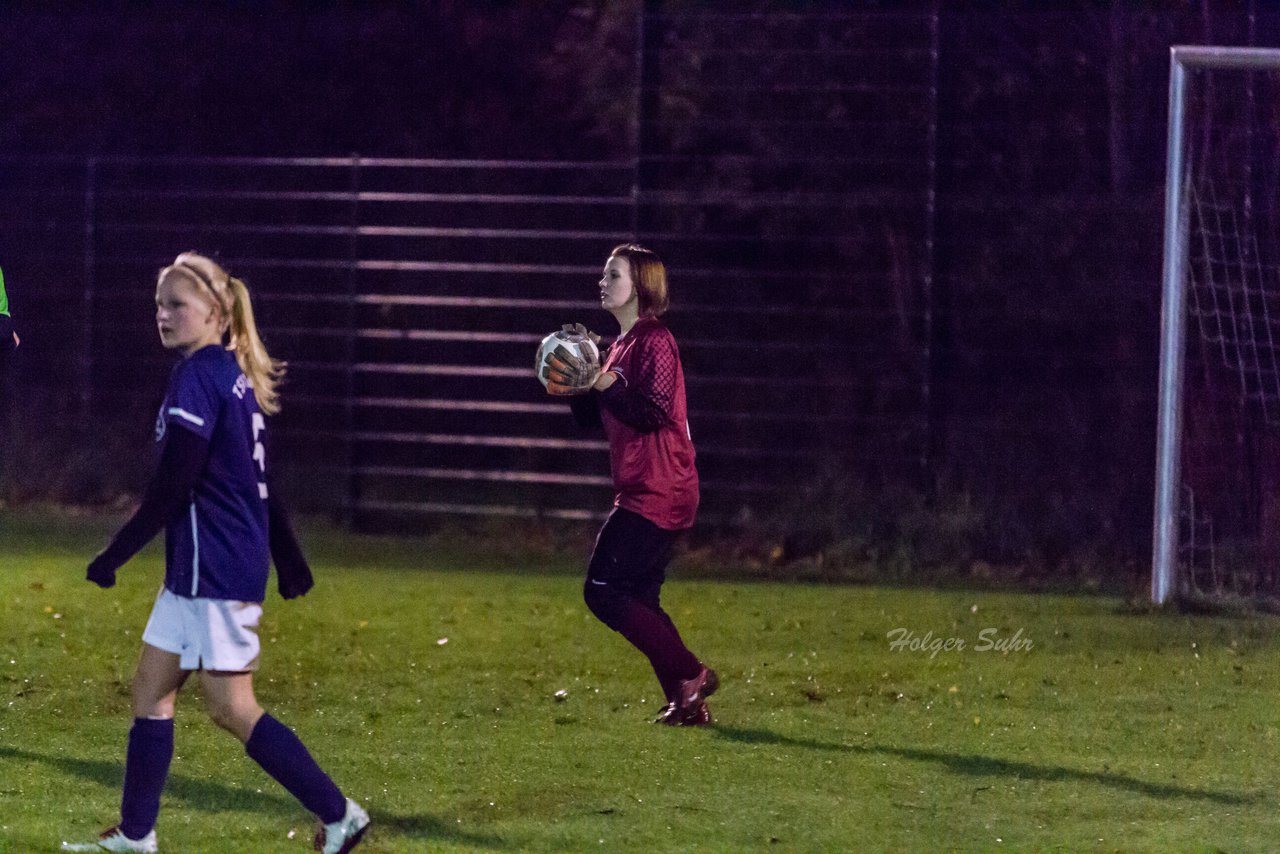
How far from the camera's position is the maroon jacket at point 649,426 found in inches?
260

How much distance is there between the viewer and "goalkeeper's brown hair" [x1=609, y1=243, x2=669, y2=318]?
6.75 metres

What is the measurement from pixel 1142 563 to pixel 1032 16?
3.74 metres

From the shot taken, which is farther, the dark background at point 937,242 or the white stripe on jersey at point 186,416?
the dark background at point 937,242

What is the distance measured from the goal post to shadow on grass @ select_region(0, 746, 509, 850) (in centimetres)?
534

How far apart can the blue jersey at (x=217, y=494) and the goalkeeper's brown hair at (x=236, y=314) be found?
112 mm

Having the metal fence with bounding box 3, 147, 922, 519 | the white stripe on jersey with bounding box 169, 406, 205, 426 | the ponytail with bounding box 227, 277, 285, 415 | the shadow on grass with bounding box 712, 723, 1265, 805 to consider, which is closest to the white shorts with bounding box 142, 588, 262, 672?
the white stripe on jersey with bounding box 169, 406, 205, 426

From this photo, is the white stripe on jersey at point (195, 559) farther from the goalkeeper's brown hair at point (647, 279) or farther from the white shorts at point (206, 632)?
the goalkeeper's brown hair at point (647, 279)

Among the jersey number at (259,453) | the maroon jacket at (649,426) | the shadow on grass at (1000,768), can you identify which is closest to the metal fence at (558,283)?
the maroon jacket at (649,426)

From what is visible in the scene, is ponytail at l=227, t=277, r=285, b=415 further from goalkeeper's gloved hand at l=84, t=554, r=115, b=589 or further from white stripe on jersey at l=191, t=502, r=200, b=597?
goalkeeper's gloved hand at l=84, t=554, r=115, b=589

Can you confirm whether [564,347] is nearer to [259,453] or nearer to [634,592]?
[634,592]

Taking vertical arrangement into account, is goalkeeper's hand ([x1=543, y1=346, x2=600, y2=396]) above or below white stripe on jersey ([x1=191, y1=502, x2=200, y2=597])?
above

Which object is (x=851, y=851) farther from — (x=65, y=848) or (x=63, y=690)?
(x=63, y=690)

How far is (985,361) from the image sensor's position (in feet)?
40.8

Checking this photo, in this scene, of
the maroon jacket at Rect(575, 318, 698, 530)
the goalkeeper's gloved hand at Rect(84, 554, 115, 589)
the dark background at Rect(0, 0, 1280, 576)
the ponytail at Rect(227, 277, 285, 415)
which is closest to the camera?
the goalkeeper's gloved hand at Rect(84, 554, 115, 589)
